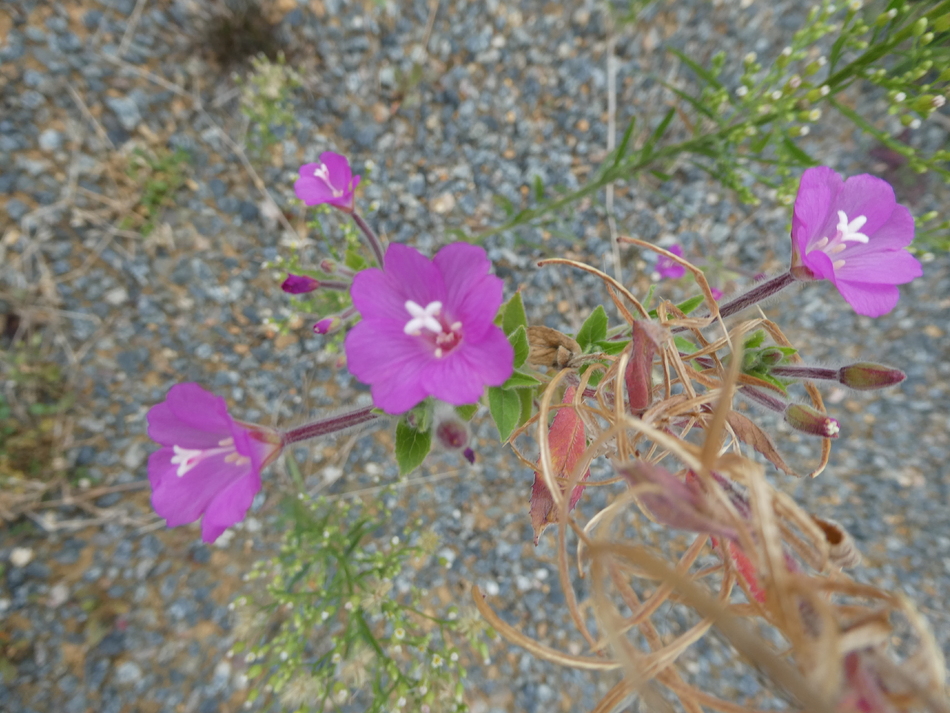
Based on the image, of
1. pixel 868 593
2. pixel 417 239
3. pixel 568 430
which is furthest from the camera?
pixel 417 239

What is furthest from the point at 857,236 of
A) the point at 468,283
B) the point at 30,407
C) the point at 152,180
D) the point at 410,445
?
the point at 30,407

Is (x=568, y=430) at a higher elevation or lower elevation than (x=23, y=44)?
lower

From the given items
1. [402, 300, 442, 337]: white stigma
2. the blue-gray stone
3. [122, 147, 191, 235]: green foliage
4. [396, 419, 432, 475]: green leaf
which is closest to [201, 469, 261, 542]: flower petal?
[396, 419, 432, 475]: green leaf

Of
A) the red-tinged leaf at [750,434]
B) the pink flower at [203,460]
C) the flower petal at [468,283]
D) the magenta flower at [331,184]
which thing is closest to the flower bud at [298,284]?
the magenta flower at [331,184]

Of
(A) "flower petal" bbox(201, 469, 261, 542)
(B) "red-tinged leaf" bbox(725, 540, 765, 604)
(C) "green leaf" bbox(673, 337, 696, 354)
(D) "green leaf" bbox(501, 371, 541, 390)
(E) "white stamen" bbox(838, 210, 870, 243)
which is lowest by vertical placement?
(A) "flower petal" bbox(201, 469, 261, 542)

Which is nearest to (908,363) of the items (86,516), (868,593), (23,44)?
(868,593)

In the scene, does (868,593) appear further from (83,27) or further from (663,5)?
(83,27)

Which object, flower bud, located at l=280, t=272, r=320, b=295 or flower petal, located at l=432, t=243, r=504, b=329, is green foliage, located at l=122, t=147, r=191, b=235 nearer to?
flower bud, located at l=280, t=272, r=320, b=295
